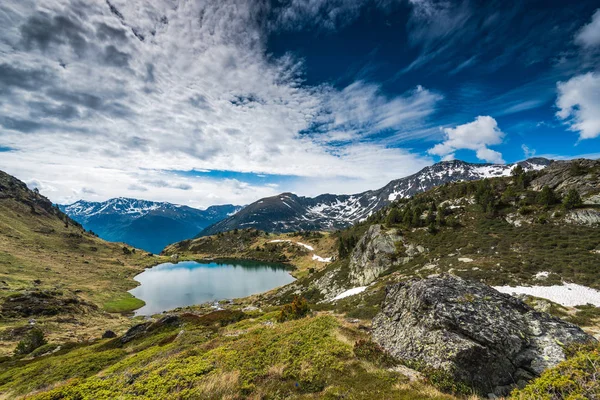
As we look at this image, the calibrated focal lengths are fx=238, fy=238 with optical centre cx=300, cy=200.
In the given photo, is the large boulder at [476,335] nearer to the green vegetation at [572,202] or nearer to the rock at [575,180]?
the green vegetation at [572,202]

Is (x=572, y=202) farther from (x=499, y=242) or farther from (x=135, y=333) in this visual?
(x=135, y=333)

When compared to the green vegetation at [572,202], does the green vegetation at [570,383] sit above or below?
below

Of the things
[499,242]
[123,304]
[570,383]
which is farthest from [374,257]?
[123,304]

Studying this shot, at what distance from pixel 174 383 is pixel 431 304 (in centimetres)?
1363

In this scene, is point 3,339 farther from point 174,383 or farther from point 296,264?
point 296,264

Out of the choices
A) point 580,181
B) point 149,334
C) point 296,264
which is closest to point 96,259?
point 296,264

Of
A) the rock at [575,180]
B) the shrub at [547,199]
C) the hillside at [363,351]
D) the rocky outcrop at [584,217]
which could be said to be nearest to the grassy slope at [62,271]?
the hillside at [363,351]

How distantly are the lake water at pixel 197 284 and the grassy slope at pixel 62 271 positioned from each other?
24.6ft

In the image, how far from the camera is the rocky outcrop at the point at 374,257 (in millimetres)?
55531

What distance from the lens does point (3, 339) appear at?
4438 centimetres

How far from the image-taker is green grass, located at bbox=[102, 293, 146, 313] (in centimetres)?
8262

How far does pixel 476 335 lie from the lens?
1129 cm

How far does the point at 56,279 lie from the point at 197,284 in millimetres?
56158

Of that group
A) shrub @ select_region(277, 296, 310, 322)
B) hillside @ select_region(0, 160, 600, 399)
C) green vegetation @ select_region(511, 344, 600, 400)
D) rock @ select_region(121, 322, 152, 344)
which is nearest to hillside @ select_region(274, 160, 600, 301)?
hillside @ select_region(0, 160, 600, 399)
